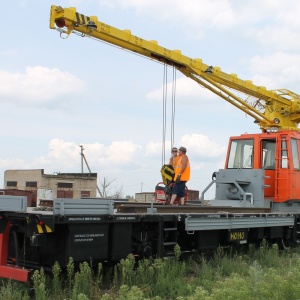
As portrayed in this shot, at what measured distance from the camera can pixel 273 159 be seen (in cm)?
1333

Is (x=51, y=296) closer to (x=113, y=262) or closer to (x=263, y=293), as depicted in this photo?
(x=113, y=262)

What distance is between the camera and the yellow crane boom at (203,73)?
32.3 feet

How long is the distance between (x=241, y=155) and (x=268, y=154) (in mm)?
743

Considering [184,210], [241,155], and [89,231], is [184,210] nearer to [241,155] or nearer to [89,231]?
[89,231]

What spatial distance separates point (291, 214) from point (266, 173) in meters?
1.30

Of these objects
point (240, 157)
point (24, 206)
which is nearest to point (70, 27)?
point (24, 206)

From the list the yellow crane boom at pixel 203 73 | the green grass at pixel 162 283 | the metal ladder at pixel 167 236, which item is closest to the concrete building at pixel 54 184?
the yellow crane boom at pixel 203 73

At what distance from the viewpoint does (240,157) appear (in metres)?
13.7

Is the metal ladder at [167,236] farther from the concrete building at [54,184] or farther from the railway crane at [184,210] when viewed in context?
the concrete building at [54,184]

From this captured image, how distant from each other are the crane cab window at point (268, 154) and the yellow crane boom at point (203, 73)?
129 centimetres

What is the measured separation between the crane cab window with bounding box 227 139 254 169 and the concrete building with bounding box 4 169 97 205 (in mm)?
27107

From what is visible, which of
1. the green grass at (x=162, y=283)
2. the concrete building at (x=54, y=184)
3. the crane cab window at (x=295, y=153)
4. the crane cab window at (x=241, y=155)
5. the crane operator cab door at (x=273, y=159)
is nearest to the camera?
the green grass at (x=162, y=283)

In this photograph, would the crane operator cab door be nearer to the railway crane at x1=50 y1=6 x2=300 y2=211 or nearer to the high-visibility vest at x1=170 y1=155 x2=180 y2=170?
the railway crane at x1=50 y1=6 x2=300 y2=211

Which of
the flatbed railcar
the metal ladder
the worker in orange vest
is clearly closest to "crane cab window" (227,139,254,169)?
the worker in orange vest
